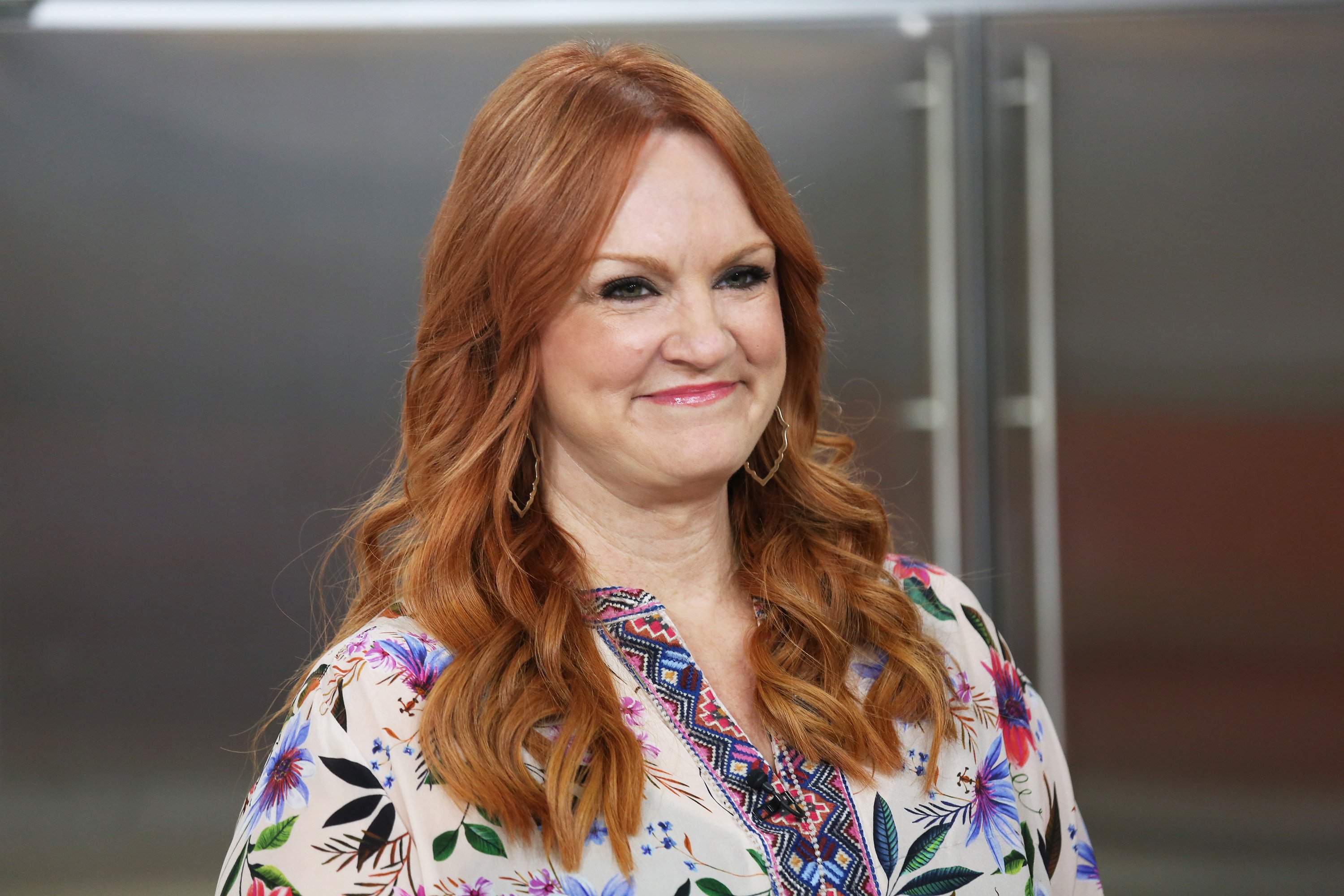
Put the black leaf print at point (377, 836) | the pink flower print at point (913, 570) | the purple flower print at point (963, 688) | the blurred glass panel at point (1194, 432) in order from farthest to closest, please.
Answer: the blurred glass panel at point (1194, 432) < the pink flower print at point (913, 570) < the purple flower print at point (963, 688) < the black leaf print at point (377, 836)

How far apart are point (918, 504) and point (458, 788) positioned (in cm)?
154

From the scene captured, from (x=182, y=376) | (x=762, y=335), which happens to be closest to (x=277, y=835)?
(x=762, y=335)

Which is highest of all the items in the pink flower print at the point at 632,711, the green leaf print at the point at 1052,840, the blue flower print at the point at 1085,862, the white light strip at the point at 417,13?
the white light strip at the point at 417,13

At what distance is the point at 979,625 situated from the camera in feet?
5.27

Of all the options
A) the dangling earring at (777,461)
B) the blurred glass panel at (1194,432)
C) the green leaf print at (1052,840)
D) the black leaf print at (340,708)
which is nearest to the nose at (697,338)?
the dangling earring at (777,461)

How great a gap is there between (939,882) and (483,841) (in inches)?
18.6

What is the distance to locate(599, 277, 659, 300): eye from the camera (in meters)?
1.34

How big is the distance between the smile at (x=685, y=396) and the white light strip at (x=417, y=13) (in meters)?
1.30

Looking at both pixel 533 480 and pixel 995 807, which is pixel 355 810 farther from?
pixel 995 807

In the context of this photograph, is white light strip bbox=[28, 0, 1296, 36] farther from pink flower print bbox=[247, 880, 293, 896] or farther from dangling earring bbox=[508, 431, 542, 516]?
pink flower print bbox=[247, 880, 293, 896]

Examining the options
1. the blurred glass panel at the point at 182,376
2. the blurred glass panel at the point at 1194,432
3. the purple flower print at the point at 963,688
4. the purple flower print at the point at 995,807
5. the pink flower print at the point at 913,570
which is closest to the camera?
the purple flower print at the point at 995,807

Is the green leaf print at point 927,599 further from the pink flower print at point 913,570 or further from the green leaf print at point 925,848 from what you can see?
the green leaf print at point 925,848

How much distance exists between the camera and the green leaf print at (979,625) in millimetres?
1594

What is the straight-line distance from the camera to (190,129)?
2.27 meters
